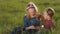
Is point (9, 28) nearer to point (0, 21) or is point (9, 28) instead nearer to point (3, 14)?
point (0, 21)

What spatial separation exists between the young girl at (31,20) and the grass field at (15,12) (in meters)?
0.65

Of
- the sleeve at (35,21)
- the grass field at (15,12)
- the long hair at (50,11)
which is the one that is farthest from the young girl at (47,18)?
the grass field at (15,12)

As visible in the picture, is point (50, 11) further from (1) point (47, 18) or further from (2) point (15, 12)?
(2) point (15, 12)

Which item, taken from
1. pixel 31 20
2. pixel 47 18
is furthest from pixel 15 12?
pixel 31 20

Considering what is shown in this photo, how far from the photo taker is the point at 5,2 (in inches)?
362

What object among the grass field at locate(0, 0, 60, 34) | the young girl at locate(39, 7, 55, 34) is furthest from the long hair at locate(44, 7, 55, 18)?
the grass field at locate(0, 0, 60, 34)

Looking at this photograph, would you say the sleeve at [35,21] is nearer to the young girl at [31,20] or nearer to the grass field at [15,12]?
the young girl at [31,20]

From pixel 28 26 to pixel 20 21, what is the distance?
1413mm

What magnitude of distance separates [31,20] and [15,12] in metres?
2.61

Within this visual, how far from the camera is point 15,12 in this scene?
802cm

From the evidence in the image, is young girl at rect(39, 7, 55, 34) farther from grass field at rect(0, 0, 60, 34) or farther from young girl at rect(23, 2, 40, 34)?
grass field at rect(0, 0, 60, 34)

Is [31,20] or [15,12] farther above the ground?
[31,20]

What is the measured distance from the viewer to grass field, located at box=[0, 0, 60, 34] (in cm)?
647

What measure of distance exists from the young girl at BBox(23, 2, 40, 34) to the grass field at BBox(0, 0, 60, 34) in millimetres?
650
